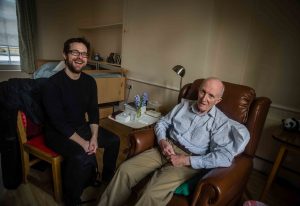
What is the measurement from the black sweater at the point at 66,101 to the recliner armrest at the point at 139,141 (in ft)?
1.43

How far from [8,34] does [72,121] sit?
3333 mm

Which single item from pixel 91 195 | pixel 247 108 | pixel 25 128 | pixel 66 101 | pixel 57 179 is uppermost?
pixel 247 108

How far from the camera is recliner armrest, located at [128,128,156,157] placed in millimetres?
1379

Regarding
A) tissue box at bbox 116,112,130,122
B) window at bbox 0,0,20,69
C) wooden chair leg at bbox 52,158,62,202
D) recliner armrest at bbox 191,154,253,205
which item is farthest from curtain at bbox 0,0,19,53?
recliner armrest at bbox 191,154,253,205

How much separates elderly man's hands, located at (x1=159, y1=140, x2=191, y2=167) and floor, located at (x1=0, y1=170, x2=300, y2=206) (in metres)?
0.67

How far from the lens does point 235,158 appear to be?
1.23m

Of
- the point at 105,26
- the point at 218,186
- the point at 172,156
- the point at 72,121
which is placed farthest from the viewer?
the point at 105,26

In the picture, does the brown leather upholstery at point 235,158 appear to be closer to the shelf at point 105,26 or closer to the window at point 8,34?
the shelf at point 105,26

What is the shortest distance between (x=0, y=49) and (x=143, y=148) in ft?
12.5

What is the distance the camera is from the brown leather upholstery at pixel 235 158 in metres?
0.96

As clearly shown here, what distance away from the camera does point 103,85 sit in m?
2.84

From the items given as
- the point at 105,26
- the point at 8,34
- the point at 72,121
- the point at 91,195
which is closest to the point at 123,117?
the point at 72,121

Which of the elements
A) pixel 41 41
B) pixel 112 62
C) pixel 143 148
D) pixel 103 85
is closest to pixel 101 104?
pixel 103 85

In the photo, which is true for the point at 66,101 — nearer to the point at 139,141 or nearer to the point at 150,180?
the point at 139,141
